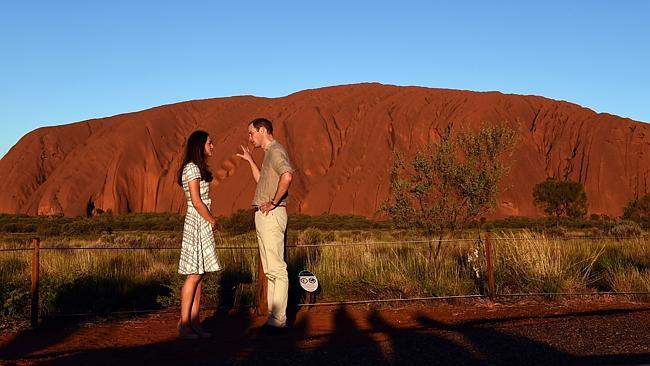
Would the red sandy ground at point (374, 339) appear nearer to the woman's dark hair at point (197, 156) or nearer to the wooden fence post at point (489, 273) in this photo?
the wooden fence post at point (489, 273)

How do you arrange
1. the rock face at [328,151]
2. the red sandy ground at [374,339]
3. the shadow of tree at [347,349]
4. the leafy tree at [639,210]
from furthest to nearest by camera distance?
the rock face at [328,151] → the leafy tree at [639,210] → the red sandy ground at [374,339] → the shadow of tree at [347,349]

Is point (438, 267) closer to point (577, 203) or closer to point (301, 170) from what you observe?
point (577, 203)

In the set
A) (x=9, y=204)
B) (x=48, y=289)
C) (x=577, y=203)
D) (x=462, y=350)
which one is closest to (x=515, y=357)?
(x=462, y=350)

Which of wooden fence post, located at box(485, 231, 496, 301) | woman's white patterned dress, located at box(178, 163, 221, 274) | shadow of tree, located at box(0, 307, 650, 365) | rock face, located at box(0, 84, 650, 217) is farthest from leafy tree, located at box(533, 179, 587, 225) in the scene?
woman's white patterned dress, located at box(178, 163, 221, 274)

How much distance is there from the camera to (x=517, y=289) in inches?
432

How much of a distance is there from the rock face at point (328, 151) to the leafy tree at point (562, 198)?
20.0ft

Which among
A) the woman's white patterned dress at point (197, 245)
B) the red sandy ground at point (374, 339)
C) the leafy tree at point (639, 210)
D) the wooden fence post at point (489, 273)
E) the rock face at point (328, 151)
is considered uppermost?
the rock face at point (328, 151)

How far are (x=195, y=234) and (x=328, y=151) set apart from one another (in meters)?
60.9

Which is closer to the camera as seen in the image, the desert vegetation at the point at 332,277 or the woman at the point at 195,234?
the woman at the point at 195,234

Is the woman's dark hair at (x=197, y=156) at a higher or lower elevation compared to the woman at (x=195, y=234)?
higher

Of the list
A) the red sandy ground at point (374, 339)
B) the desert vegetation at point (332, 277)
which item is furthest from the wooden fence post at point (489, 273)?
the desert vegetation at point (332, 277)

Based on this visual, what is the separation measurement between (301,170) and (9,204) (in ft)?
112

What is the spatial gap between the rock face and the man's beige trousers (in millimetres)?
50468

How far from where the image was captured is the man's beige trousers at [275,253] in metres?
7.29
